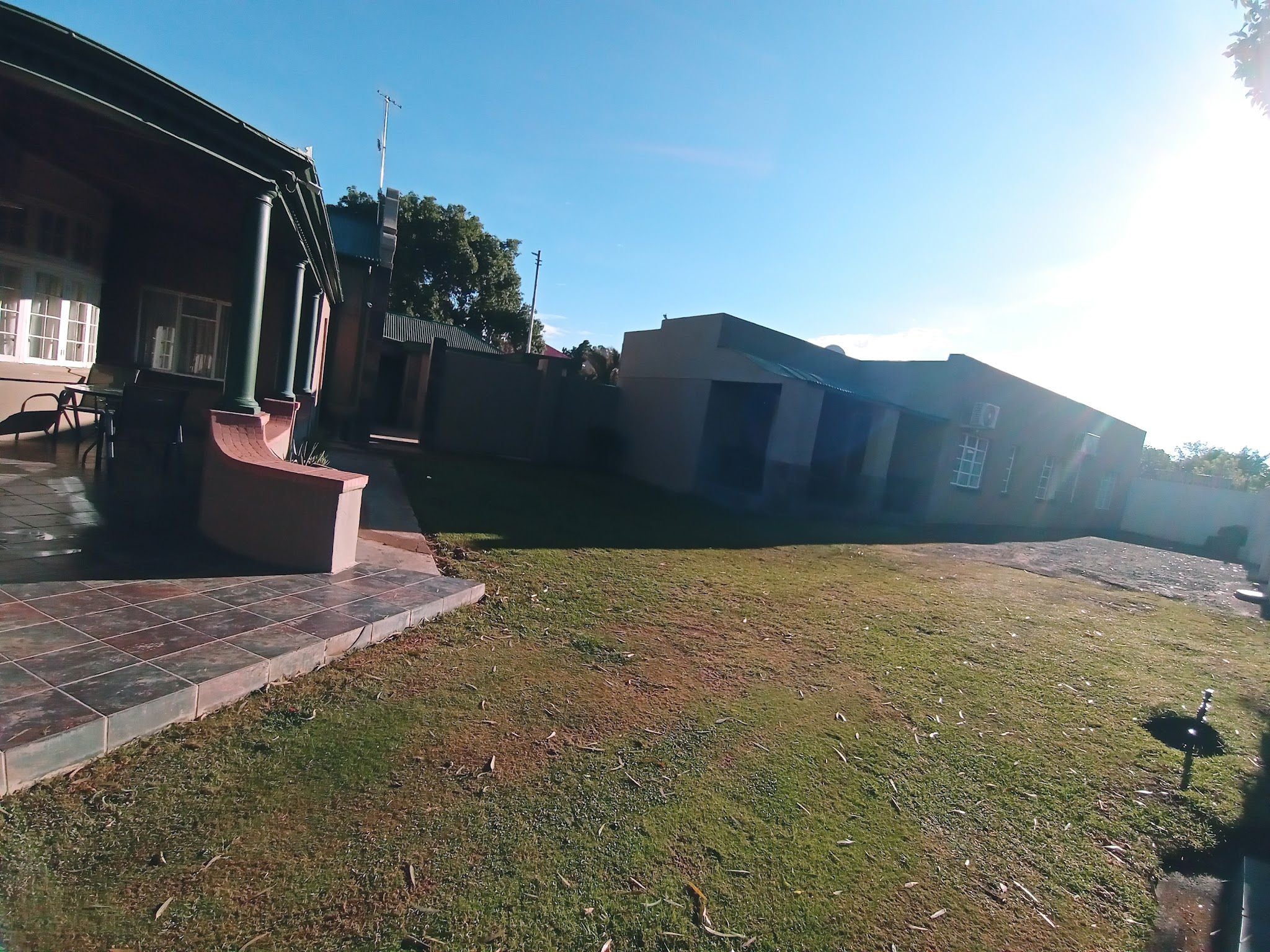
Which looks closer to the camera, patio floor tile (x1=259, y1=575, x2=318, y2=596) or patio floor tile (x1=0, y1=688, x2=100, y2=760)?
patio floor tile (x1=0, y1=688, x2=100, y2=760)

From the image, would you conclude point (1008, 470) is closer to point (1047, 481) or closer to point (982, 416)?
point (1047, 481)

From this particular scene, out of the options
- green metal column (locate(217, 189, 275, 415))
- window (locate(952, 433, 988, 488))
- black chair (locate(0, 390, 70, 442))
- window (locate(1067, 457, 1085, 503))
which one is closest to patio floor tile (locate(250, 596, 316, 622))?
green metal column (locate(217, 189, 275, 415))

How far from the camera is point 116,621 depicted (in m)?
3.67

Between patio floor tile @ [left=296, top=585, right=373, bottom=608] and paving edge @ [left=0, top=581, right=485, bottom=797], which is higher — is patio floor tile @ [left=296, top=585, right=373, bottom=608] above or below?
above

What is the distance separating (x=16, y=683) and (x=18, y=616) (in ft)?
3.06

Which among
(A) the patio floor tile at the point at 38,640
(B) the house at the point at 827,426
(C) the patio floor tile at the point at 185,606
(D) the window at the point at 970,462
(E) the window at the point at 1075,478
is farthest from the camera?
(E) the window at the point at 1075,478

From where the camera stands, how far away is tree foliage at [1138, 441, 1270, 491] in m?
52.0

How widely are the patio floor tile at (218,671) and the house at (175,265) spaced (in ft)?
5.59

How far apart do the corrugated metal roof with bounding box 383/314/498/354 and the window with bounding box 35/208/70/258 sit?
17039 mm

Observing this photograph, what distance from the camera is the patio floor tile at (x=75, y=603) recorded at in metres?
3.69

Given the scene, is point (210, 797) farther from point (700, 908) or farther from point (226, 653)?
point (700, 908)

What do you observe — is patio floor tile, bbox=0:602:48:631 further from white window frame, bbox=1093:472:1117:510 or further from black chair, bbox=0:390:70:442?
white window frame, bbox=1093:472:1117:510

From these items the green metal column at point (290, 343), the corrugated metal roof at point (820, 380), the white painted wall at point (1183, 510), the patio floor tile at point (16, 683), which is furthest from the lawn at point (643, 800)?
the white painted wall at point (1183, 510)

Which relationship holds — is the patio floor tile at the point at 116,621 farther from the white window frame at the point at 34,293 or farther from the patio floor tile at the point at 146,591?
the white window frame at the point at 34,293
